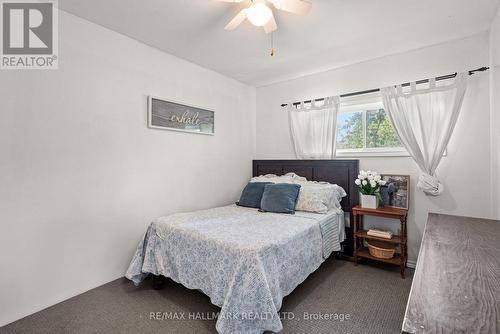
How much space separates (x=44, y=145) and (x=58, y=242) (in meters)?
0.84

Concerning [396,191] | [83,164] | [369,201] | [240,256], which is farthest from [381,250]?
[83,164]

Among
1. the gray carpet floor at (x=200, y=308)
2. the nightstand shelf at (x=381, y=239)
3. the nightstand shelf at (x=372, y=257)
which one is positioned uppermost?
the nightstand shelf at (x=381, y=239)

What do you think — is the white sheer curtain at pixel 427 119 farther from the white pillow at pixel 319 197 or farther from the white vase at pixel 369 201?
the white pillow at pixel 319 197

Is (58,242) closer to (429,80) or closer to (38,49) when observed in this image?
(38,49)

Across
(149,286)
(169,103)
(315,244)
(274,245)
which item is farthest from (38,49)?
(315,244)

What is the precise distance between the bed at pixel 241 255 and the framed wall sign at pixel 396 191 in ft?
1.90

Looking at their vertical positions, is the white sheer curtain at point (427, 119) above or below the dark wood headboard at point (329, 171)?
above

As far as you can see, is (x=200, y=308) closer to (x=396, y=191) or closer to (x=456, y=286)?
(x=456, y=286)

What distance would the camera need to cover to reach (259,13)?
1748 millimetres

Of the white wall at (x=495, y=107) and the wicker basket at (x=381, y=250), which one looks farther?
the wicker basket at (x=381, y=250)

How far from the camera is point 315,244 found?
2355mm

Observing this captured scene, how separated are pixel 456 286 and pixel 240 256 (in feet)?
3.88

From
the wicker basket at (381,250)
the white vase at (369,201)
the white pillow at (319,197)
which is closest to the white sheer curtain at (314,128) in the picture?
the white pillow at (319,197)

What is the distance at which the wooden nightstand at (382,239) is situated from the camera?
2.57 meters
